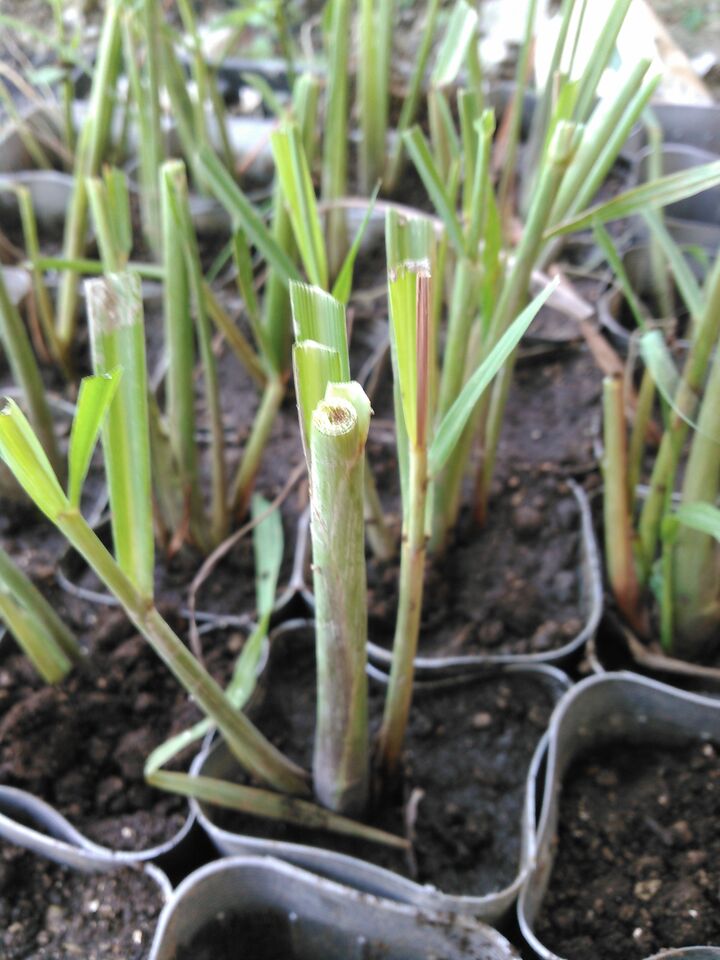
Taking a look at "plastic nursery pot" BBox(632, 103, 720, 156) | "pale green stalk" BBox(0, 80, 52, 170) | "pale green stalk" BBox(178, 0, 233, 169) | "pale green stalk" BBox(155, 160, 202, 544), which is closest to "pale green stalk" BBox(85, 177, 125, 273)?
"pale green stalk" BBox(155, 160, 202, 544)

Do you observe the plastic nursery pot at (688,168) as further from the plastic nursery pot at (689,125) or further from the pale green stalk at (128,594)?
the pale green stalk at (128,594)

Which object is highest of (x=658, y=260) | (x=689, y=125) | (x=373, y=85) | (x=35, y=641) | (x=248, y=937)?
(x=373, y=85)

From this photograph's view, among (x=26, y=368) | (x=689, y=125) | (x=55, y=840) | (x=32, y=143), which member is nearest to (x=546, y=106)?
(x=26, y=368)

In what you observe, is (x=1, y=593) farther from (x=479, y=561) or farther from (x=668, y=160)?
(x=668, y=160)

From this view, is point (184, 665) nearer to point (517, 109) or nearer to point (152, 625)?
point (152, 625)

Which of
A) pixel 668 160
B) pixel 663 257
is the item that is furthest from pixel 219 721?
pixel 668 160

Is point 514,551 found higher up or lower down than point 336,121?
lower down

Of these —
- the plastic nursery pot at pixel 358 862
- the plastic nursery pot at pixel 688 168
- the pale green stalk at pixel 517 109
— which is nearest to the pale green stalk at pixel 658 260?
the plastic nursery pot at pixel 688 168
